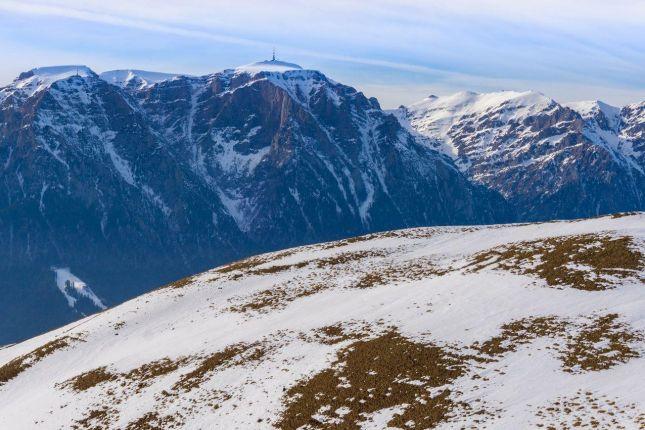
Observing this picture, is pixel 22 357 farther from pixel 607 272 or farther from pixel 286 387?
pixel 607 272

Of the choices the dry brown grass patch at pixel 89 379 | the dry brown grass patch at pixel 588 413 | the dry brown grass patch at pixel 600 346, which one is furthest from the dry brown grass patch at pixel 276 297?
the dry brown grass patch at pixel 588 413

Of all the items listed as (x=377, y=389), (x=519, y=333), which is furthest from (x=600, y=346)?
(x=377, y=389)

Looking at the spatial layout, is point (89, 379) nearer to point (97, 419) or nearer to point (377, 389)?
point (97, 419)

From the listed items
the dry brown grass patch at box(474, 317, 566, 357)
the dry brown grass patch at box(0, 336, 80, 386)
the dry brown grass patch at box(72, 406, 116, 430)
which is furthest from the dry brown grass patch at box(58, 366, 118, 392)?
the dry brown grass patch at box(474, 317, 566, 357)

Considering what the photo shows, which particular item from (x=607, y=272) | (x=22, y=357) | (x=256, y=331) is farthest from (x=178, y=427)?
(x=607, y=272)

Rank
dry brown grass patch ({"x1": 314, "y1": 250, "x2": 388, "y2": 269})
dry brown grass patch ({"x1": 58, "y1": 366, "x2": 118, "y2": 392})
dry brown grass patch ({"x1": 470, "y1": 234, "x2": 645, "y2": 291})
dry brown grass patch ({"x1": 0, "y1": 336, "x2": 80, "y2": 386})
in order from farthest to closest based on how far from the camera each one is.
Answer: dry brown grass patch ({"x1": 314, "y1": 250, "x2": 388, "y2": 269})
dry brown grass patch ({"x1": 0, "y1": 336, "x2": 80, "y2": 386})
dry brown grass patch ({"x1": 470, "y1": 234, "x2": 645, "y2": 291})
dry brown grass patch ({"x1": 58, "y1": 366, "x2": 118, "y2": 392})

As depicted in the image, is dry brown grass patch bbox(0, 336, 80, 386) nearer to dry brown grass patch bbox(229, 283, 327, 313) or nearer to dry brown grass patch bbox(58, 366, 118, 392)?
dry brown grass patch bbox(58, 366, 118, 392)
